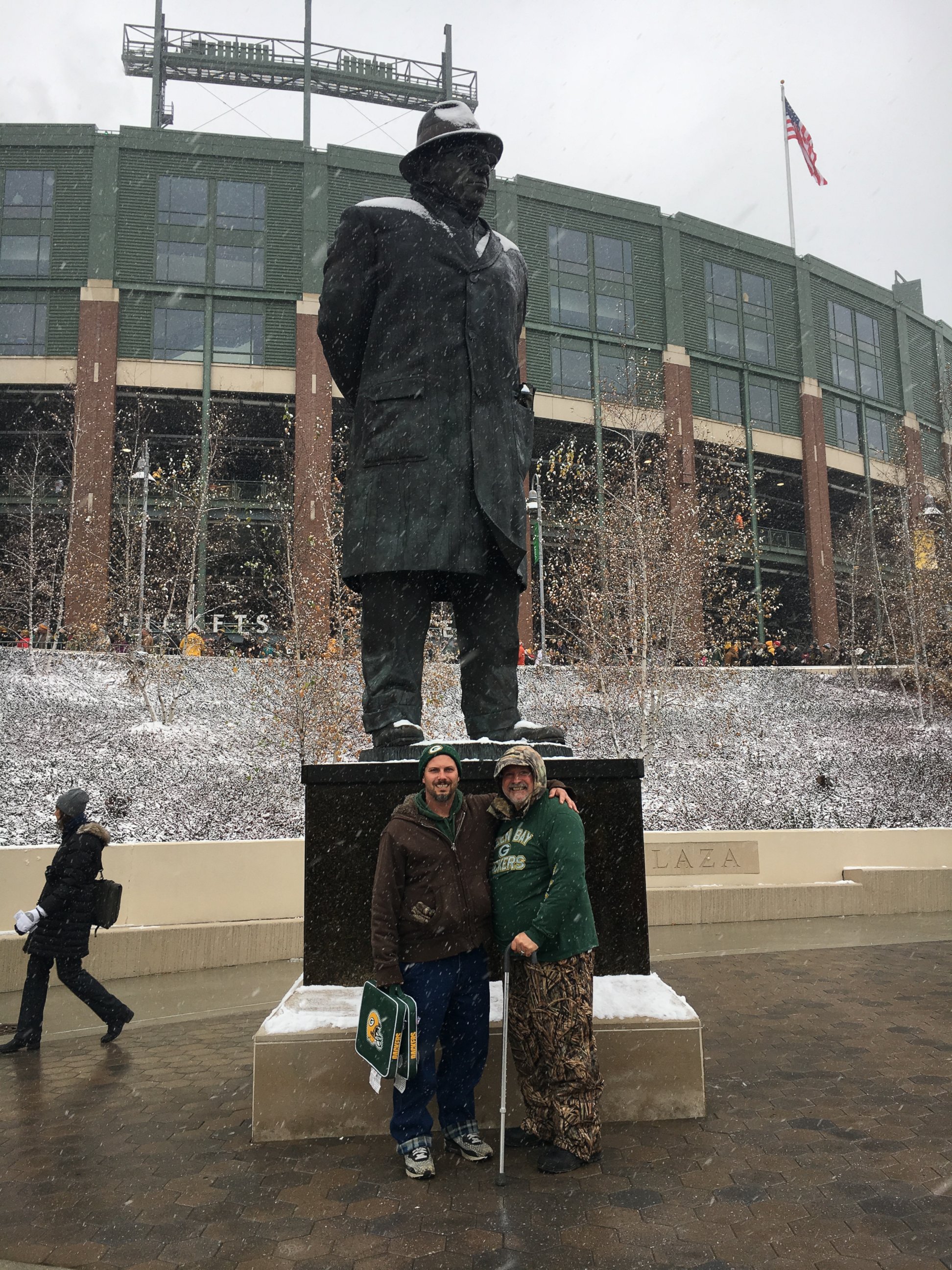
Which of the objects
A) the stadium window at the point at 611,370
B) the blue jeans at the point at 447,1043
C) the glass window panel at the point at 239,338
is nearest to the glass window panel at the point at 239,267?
the glass window panel at the point at 239,338

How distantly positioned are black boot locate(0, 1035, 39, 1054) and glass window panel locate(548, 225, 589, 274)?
3564 centimetres

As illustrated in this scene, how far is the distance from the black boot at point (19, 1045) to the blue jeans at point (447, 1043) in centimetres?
344

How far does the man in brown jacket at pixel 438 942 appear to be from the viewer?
12.3 feet

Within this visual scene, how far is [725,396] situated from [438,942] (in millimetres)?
39068

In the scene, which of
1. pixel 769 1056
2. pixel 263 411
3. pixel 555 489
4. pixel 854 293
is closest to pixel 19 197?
pixel 263 411

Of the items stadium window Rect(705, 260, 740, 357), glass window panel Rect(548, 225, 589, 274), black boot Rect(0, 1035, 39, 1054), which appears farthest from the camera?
stadium window Rect(705, 260, 740, 357)

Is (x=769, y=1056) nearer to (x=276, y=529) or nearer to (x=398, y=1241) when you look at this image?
(x=398, y=1241)

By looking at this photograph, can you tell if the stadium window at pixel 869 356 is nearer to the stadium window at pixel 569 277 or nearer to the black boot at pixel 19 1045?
the stadium window at pixel 569 277

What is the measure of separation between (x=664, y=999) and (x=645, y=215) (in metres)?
39.7

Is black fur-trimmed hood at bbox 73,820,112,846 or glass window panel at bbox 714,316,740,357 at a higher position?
glass window panel at bbox 714,316,740,357

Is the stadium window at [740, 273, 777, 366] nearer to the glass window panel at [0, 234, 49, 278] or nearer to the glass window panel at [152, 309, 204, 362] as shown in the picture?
the glass window panel at [152, 309, 204, 362]

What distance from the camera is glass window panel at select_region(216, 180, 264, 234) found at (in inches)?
1362

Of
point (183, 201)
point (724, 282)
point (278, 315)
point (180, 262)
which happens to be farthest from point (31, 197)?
point (724, 282)

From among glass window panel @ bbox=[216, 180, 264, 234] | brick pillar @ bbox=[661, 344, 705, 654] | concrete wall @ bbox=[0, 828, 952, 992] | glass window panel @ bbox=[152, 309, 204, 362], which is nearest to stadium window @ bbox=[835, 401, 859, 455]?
brick pillar @ bbox=[661, 344, 705, 654]
